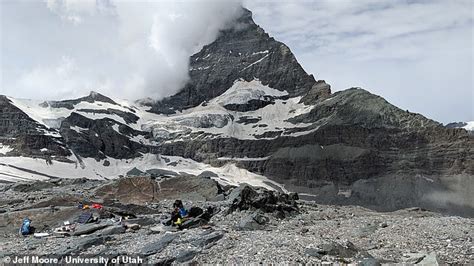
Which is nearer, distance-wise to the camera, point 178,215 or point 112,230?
point 112,230

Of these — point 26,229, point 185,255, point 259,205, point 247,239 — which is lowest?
point 185,255

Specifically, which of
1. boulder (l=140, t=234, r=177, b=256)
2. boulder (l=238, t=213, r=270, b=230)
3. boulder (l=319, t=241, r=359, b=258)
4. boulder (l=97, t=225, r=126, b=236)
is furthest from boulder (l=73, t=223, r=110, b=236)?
boulder (l=319, t=241, r=359, b=258)

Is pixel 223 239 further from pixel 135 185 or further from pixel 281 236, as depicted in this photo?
pixel 135 185

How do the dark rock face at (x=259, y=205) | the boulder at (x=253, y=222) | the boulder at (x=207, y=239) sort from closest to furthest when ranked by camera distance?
the boulder at (x=207, y=239)
the boulder at (x=253, y=222)
the dark rock face at (x=259, y=205)

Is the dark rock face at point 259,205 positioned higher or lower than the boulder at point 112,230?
higher

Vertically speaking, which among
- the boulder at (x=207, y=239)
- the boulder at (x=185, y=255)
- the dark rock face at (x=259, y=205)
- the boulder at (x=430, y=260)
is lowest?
the boulder at (x=185, y=255)

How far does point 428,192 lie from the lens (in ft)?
642

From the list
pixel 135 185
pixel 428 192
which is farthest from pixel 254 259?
pixel 428 192

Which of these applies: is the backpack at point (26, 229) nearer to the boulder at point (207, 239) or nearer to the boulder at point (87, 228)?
the boulder at point (87, 228)

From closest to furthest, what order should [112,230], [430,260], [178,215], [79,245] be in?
[430,260], [79,245], [112,230], [178,215]

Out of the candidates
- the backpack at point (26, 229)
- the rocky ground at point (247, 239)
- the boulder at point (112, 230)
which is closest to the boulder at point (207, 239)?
the rocky ground at point (247, 239)

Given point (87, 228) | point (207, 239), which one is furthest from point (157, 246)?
point (87, 228)

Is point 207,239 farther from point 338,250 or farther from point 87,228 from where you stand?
point 87,228

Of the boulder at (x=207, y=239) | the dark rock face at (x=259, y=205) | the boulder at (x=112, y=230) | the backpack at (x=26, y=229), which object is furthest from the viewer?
the dark rock face at (x=259, y=205)
